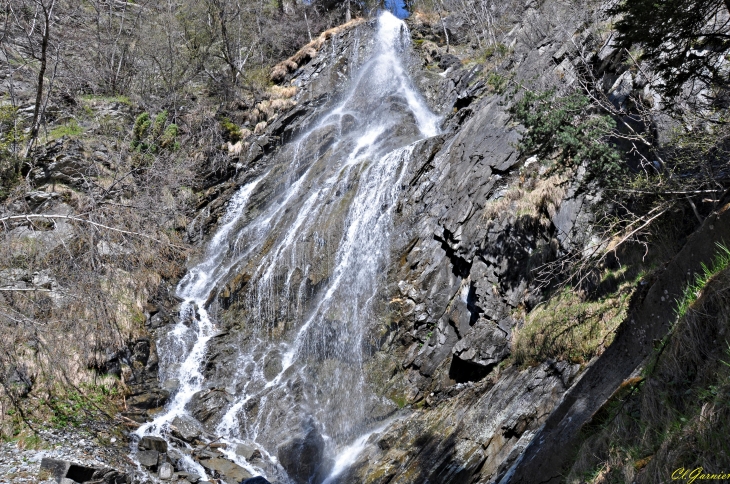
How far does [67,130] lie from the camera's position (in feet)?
73.0

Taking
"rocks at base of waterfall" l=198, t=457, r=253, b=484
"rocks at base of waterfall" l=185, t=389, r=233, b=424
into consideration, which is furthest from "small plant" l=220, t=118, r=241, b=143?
"rocks at base of waterfall" l=198, t=457, r=253, b=484

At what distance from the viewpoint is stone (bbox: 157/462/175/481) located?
10.2 m

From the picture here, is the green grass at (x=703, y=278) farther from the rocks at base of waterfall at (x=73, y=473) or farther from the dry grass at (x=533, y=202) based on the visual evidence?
the rocks at base of waterfall at (x=73, y=473)

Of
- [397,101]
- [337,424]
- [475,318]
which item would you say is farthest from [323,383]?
[397,101]

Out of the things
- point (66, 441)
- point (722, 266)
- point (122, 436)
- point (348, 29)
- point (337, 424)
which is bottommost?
point (337, 424)

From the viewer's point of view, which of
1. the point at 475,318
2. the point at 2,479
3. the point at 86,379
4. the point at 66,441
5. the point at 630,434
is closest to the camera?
the point at 630,434

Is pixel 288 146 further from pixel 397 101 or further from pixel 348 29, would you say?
pixel 348 29

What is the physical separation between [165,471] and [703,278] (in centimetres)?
1014

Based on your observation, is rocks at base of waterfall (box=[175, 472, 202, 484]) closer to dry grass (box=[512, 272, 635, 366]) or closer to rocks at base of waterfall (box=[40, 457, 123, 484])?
rocks at base of waterfall (box=[40, 457, 123, 484])

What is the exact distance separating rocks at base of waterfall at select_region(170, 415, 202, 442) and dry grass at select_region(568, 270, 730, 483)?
31.9 ft

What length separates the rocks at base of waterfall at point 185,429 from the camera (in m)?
11.9

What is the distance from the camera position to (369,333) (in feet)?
43.5

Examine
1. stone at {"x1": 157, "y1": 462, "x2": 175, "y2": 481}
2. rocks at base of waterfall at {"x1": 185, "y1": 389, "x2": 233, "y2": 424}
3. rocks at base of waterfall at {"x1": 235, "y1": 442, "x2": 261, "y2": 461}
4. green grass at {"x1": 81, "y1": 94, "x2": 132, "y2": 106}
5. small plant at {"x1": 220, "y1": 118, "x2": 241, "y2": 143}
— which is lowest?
rocks at base of waterfall at {"x1": 235, "y1": 442, "x2": 261, "y2": 461}

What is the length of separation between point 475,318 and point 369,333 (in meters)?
3.22
